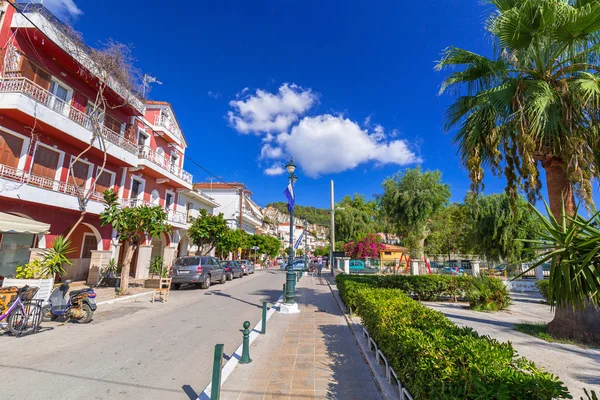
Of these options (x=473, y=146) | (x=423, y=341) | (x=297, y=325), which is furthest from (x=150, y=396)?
(x=473, y=146)

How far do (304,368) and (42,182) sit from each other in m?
13.7

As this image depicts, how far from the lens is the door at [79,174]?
1400 cm

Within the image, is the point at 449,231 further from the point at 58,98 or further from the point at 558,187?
the point at 58,98

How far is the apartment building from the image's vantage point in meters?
11.0

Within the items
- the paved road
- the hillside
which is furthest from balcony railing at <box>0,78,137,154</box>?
the hillside

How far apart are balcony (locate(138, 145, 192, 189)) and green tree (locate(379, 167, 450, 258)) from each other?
1578cm

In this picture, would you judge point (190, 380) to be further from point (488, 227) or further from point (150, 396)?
point (488, 227)

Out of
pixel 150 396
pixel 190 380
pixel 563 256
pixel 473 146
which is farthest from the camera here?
pixel 473 146

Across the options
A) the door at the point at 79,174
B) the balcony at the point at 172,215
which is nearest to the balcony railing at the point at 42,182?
the door at the point at 79,174

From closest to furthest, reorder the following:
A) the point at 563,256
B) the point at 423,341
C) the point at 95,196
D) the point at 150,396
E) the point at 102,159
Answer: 1. the point at 423,341
2. the point at 563,256
3. the point at 150,396
4. the point at 95,196
5. the point at 102,159

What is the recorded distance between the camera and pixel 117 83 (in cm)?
1562

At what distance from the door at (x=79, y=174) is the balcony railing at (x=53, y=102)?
1.83 m

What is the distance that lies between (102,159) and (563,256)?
1900cm

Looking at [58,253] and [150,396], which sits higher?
[58,253]
